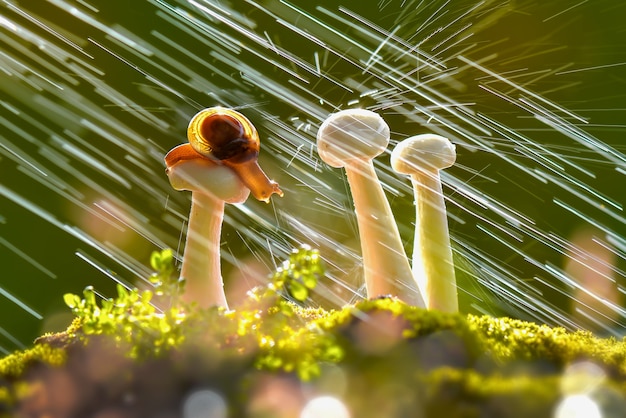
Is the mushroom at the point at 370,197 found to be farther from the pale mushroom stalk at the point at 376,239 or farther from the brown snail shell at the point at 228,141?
the brown snail shell at the point at 228,141

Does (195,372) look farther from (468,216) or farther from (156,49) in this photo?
(156,49)

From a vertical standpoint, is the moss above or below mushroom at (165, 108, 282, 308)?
below

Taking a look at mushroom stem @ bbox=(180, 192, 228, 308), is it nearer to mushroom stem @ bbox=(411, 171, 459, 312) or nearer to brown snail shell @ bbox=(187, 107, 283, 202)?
brown snail shell @ bbox=(187, 107, 283, 202)

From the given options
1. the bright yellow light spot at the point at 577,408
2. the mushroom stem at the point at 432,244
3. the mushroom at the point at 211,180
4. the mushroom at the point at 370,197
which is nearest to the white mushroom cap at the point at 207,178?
the mushroom at the point at 211,180

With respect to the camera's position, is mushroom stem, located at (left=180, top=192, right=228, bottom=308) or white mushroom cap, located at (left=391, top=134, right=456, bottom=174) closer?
mushroom stem, located at (left=180, top=192, right=228, bottom=308)

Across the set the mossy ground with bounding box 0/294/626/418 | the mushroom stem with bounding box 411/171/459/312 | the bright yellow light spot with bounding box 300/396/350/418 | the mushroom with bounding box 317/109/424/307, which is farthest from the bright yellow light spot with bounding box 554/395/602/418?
the mushroom stem with bounding box 411/171/459/312

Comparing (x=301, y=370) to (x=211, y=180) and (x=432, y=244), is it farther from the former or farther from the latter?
(x=432, y=244)

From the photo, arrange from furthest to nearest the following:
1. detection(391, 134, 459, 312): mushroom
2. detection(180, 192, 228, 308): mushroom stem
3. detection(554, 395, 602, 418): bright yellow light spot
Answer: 1. detection(391, 134, 459, 312): mushroom
2. detection(180, 192, 228, 308): mushroom stem
3. detection(554, 395, 602, 418): bright yellow light spot
